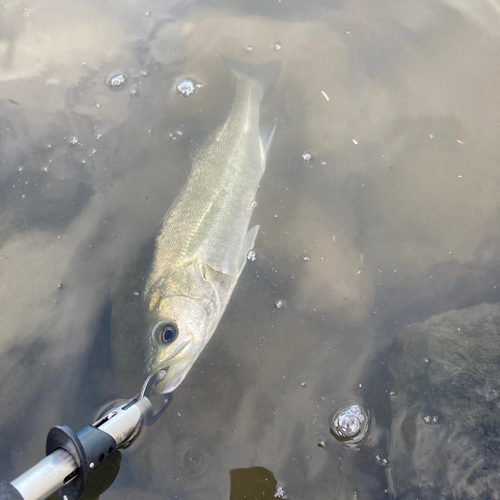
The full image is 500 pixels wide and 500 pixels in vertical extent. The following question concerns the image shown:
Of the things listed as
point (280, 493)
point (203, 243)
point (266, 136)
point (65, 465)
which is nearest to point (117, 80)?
point (266, 136)

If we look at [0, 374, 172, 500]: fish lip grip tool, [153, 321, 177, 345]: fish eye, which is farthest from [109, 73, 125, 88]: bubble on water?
[0, 374, 172, 500]: fish lip grip tool

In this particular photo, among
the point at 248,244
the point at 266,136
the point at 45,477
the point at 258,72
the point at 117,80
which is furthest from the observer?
the point at 117,80

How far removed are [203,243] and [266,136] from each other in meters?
1.40

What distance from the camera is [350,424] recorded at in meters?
2.68

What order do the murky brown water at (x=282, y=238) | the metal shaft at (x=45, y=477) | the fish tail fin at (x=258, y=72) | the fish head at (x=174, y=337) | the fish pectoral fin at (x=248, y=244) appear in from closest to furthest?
the metal shaft at (x=45, y=477), the fish head at (x=174, y=337), the murky brown water at (x=282, y=238), the fish pectoral fin at (x=248, y=244), the fish tail fin at (x=258, y=72)

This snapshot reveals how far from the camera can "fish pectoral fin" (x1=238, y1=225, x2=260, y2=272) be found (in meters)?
3.07

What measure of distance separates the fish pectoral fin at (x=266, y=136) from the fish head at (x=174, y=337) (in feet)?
5.59

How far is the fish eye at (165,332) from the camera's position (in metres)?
2.51

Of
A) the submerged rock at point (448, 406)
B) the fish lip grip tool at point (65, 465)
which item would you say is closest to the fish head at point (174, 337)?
the fish lip grip tool at point (65, 465)

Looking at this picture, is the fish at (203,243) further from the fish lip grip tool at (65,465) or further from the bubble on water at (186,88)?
the bubble on water at (186,88)

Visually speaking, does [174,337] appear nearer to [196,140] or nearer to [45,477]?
[45,477]

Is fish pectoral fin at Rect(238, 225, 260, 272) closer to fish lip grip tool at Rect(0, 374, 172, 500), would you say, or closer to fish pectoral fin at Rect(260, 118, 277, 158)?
fish pectoral fin at Rect(260, 118, 277, 158)

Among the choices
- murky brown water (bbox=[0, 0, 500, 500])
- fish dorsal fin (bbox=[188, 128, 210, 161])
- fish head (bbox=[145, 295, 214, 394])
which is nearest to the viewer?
fish head (bbox=[145, 295, 214, 394])

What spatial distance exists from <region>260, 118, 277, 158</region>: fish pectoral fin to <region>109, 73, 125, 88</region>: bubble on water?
5.54 feet
